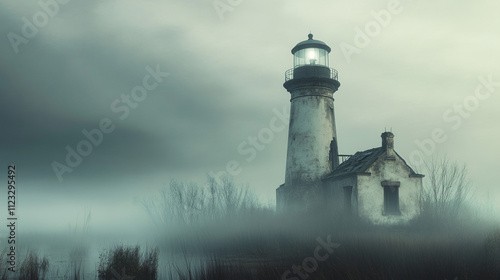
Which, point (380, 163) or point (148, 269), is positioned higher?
point (380, 163)

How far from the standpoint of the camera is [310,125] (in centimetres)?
2580

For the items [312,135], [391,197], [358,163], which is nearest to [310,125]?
[312,135]

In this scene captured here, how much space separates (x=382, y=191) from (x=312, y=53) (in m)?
9.02

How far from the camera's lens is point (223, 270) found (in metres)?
10.8

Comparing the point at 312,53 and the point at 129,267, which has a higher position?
the point at 312,53

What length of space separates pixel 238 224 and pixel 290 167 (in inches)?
190

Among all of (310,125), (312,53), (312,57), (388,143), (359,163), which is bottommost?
(359,163)

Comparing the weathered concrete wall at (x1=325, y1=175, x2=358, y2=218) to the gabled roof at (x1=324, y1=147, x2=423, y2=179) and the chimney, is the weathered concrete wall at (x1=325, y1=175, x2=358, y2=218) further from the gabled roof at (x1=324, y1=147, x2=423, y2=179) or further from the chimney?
the chimney

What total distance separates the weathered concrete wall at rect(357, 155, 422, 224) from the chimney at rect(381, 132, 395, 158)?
28cm

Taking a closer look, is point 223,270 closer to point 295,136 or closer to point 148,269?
point 148,269

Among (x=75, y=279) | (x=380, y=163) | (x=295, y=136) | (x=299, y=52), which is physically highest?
(x=299, y=52)

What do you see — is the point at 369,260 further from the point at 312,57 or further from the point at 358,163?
the point at 312,57

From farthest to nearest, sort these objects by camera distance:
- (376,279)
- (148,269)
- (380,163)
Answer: (380,163)
(148,269)
(376,279)

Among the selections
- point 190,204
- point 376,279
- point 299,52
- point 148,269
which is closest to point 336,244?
point 376,279
